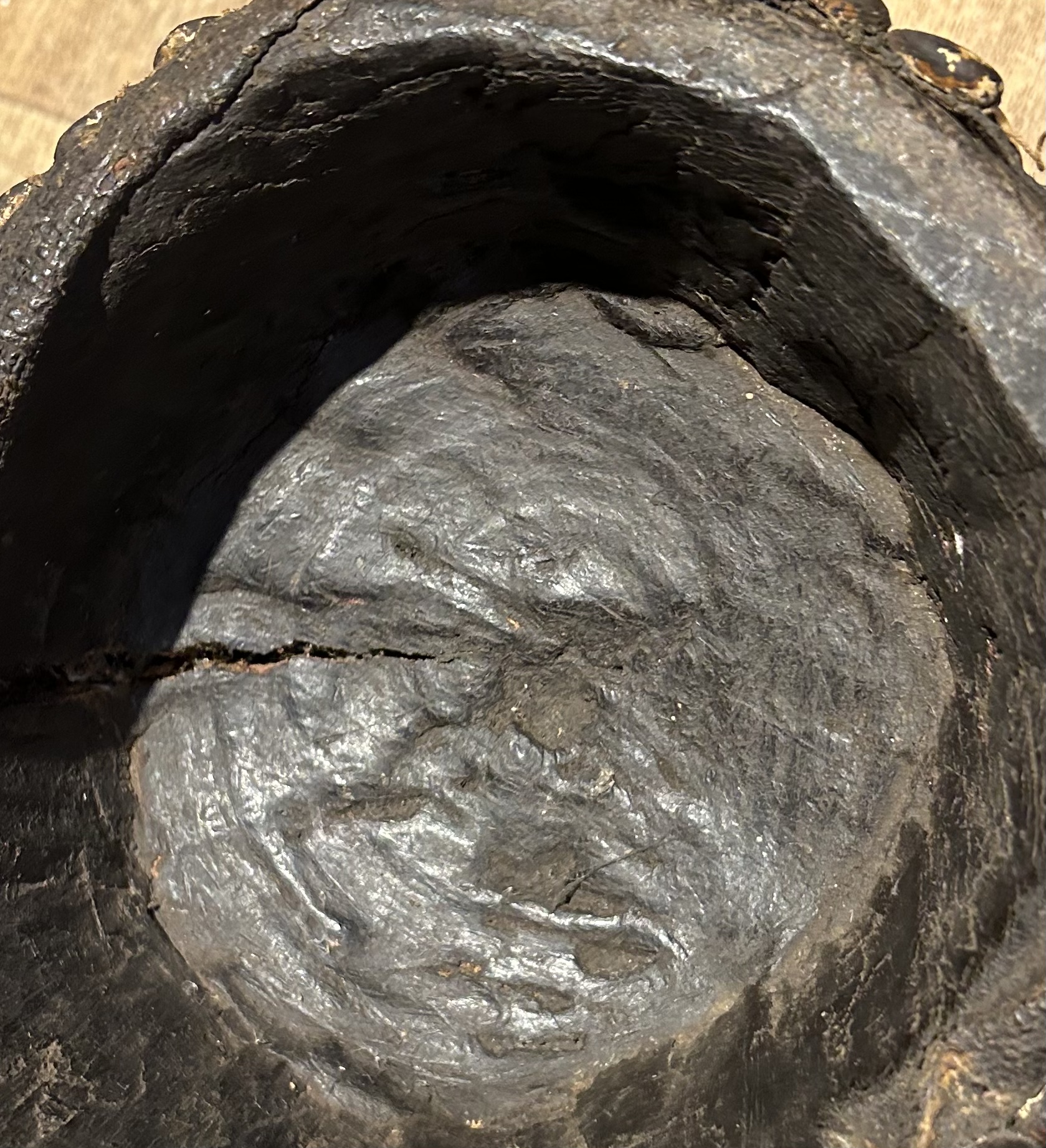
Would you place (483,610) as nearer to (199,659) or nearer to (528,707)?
(528,707)

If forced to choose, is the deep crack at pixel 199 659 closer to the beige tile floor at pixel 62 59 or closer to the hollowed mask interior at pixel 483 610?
the hollowed mask interior at pixel 483 610

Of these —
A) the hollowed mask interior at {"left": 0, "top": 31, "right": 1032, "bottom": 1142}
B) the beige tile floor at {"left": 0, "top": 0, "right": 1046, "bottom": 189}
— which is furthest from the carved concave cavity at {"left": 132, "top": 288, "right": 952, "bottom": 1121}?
the beige tile floor at {"left": 0, "top": 0, "right": 1046, "bottom": 189}

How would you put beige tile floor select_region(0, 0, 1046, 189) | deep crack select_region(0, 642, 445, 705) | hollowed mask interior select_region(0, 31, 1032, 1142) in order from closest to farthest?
hollowed mask interior select_region(0, 31, 1032, 1142), deep crack select_region(0, 642, 445, 705), beige tile floor select_region(0, 0, 1046, 189)

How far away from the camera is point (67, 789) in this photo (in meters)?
1.21

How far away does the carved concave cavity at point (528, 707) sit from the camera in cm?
117

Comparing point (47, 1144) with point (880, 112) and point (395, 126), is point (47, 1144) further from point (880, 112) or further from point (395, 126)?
point (880, 112)

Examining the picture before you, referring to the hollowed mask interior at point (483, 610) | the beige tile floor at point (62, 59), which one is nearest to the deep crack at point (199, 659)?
the hollowed mask interior at point (483, 610)

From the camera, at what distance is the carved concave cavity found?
1.17m

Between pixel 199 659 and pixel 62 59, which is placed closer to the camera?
pixel 199 659

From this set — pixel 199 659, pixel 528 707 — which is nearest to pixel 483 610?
pixel 528 707

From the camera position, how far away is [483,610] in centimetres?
127

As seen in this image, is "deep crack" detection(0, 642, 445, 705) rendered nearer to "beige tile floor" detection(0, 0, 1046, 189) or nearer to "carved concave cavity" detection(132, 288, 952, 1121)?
"carved concave cavity" detection(132, 288, 952, 1121)

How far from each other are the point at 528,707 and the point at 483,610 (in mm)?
129

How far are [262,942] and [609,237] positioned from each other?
911mm
